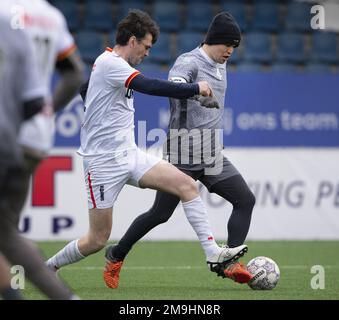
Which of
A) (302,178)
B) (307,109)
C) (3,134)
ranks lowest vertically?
(302,178)

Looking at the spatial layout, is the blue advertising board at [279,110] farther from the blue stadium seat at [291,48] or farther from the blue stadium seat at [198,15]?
the blue stadium seat at [198,15]

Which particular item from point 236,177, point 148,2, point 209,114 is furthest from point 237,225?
point 148,2

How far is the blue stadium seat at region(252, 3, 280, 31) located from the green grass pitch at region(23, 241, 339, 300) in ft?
15.9

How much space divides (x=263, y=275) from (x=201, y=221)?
0.66m

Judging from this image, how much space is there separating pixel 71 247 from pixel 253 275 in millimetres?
1430

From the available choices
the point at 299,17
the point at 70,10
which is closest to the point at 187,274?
the point at 70,10

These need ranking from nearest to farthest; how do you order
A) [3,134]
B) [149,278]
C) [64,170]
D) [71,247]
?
1. [3,134]
2. [71,247]
3. [149,278]
4. [64,170]

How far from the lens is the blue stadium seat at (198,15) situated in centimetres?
1588

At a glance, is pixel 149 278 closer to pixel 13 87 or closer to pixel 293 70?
pixel 13 87

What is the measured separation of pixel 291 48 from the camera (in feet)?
51.6

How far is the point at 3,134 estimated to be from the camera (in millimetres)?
4117

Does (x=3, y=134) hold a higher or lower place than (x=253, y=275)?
higher

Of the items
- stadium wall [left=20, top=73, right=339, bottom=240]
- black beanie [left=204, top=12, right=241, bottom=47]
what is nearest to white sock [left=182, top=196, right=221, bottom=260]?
black beanie [left=204, top=12, right=241, bottom=47]

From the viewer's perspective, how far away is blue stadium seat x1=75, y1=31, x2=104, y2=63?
591 inches
